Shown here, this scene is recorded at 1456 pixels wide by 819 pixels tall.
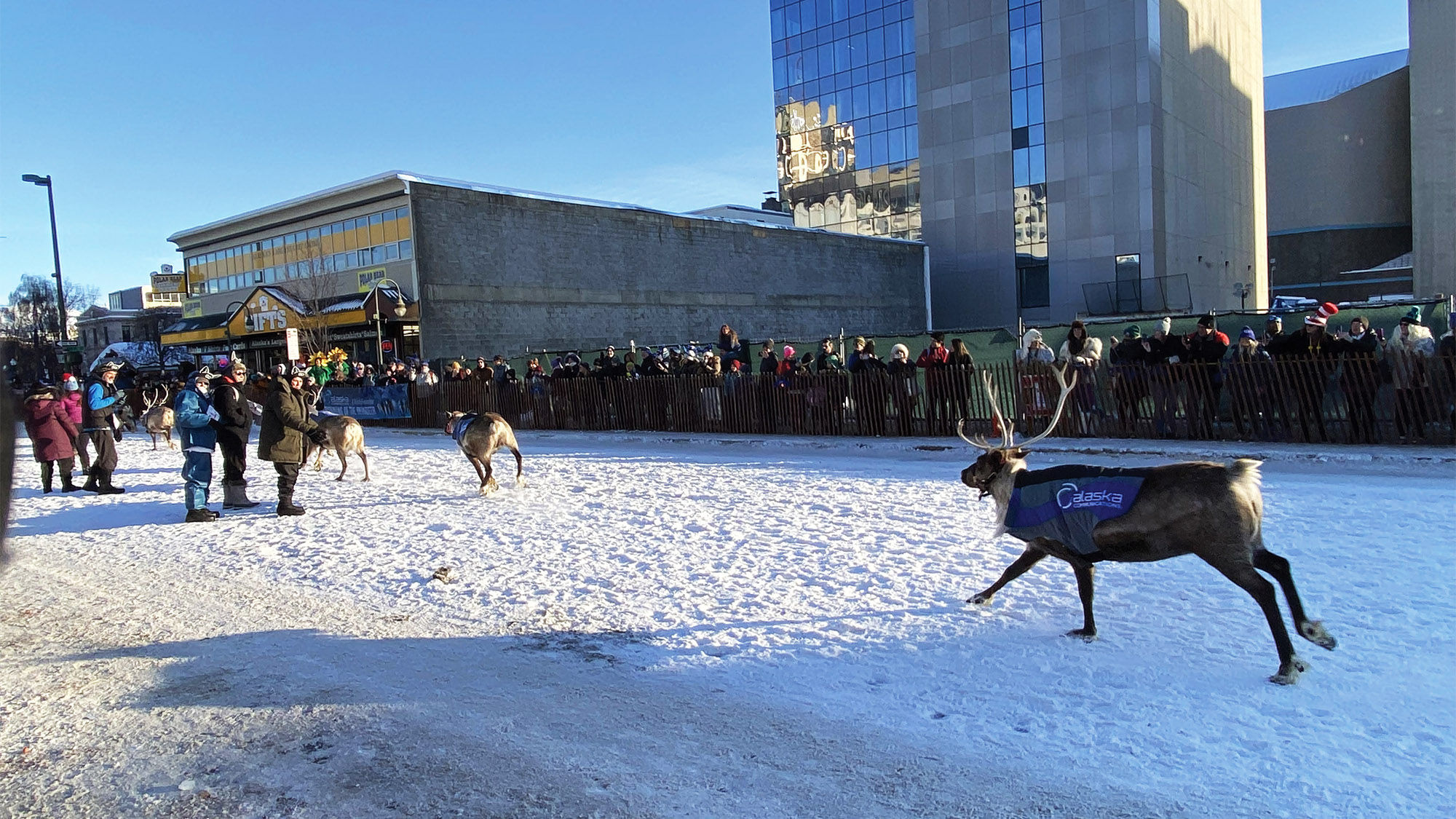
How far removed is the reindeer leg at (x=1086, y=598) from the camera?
16.7ft

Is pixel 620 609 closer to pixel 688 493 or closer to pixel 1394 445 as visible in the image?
pixel 688 493

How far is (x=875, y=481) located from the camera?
1118 centimetres

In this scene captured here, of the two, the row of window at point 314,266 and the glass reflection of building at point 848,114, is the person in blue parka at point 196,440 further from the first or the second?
the glass reflection of building at point 848,114

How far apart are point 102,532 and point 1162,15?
1961 inches

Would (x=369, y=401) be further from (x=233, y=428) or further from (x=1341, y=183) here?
(x=1341, y=183)

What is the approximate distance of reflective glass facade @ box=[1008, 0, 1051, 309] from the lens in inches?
1831

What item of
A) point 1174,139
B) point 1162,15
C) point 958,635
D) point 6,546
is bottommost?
point 958,635

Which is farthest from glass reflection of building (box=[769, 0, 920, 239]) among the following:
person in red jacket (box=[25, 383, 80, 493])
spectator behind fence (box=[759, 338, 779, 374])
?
person in red jacket (box=[25, 383, 80, 493])

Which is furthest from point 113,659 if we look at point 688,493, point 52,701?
point 688,493

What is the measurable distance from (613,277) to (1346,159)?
64.6 m

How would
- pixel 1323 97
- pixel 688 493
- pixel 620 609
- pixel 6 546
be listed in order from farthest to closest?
1. pixel 1323 97
2. pixel 688 493
3. pixel 620 609
4. pixel 6 546

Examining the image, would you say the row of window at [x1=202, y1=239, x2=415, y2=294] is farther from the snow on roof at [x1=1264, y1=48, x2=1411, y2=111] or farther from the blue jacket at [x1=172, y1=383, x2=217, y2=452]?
the snow on roof at [x1=1264, y1=48, x2=1411, y2=111]

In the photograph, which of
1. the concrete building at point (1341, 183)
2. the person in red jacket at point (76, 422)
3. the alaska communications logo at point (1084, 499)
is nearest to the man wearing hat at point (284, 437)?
the person in red jacket at point (76, 422)

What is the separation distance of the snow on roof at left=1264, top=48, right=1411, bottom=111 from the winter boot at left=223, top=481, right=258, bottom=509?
271 feet
